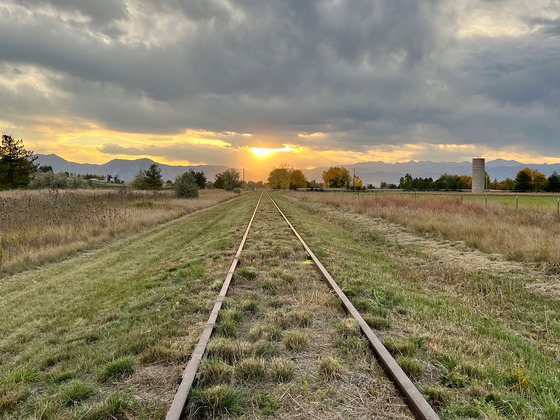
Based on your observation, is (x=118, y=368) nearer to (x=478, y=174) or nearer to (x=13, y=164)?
(x=13, y=164)

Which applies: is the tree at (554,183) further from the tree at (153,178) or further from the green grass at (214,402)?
the green grass at (214,402)

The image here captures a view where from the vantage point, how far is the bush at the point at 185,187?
43.0 metres

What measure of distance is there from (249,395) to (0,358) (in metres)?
3.61

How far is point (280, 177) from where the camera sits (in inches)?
5674

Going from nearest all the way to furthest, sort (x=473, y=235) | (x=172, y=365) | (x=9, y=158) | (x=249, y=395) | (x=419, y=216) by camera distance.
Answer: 1. (x=249, y=395)
2. (x=172, y=365)
3. (x=473, y=235)
4. (x=419, y=216)
5. (x=9, y=158)

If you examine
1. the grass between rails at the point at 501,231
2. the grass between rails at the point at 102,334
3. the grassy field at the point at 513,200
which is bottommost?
the grass between rails at the point at 102,334

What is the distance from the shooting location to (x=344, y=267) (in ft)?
24.3

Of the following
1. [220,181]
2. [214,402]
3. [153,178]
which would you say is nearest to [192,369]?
[214,402]

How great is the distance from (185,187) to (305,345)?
41898mm

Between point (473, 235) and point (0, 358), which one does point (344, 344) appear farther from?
point (473, 235)

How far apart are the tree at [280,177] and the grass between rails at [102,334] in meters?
129

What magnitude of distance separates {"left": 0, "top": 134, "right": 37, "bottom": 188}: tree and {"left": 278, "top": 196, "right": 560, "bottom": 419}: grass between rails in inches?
2198

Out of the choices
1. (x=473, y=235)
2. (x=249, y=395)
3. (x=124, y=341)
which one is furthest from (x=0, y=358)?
(x=473, y=235)

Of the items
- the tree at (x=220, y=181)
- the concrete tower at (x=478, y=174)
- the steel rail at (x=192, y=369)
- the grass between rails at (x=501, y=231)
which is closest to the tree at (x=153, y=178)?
the tree at (x=220, y=181)
